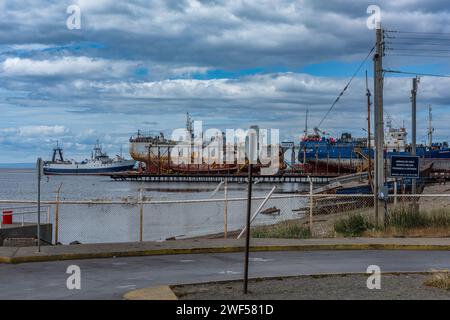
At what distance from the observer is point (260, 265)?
14.8m

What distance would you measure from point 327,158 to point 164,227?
86246mm

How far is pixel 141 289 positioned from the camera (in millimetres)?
11047

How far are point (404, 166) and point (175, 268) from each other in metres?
11.2

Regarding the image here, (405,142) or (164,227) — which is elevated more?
(405,142)

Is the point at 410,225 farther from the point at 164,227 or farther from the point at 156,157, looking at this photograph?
the point at 156,157

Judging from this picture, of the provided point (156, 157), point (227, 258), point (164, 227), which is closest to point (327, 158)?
point (156, 157)

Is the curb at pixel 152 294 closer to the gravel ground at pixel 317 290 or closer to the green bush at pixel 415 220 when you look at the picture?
the gravel ground at pixel 317 290

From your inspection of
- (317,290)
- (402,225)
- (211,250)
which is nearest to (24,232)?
(211,250)

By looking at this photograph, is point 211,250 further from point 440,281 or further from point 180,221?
point 180,221

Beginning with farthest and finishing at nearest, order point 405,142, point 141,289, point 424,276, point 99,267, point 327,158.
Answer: point 327,158 → point 405,142 → point 99,267 → point 424,276 → point 141,289

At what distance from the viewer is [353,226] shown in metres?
22.3

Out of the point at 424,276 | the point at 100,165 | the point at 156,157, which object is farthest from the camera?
the point at 100,165

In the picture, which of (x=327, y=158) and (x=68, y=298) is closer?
(x=68, y=298)

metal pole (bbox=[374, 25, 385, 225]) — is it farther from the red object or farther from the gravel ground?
the red object
